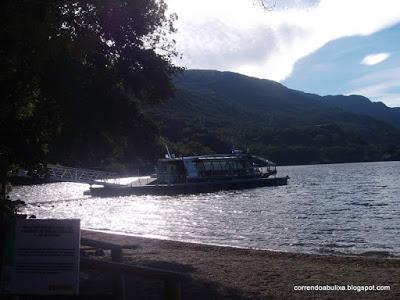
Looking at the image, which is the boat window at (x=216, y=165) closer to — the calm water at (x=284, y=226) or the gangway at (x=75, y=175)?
the gangway at (x=75, y=175)

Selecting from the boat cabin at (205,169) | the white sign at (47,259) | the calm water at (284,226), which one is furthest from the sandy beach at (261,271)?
the boat cabin at (205,169)

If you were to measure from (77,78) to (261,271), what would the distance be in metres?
7.36

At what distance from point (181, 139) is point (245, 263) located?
165m

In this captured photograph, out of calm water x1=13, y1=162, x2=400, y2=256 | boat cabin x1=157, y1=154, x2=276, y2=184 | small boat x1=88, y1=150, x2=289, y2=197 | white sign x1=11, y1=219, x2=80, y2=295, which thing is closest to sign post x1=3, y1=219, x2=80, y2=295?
white sign x1=11, y1=219, x2=80, y2=295

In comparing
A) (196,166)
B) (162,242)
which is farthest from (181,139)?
(162,242)

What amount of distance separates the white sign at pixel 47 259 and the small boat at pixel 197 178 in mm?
61635

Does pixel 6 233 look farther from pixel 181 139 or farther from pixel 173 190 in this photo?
pixel 181 139

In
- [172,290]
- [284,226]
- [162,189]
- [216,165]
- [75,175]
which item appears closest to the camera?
[172,290]

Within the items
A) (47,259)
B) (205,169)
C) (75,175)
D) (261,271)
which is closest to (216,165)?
(205,169)

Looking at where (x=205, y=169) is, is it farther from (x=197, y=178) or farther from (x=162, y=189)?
(x=162, y=189)

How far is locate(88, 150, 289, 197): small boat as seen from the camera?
67.7 metres

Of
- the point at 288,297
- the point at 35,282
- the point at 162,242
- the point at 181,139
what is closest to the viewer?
the point at 35,282

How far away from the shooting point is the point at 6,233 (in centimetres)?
551

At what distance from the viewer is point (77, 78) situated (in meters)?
14.2
